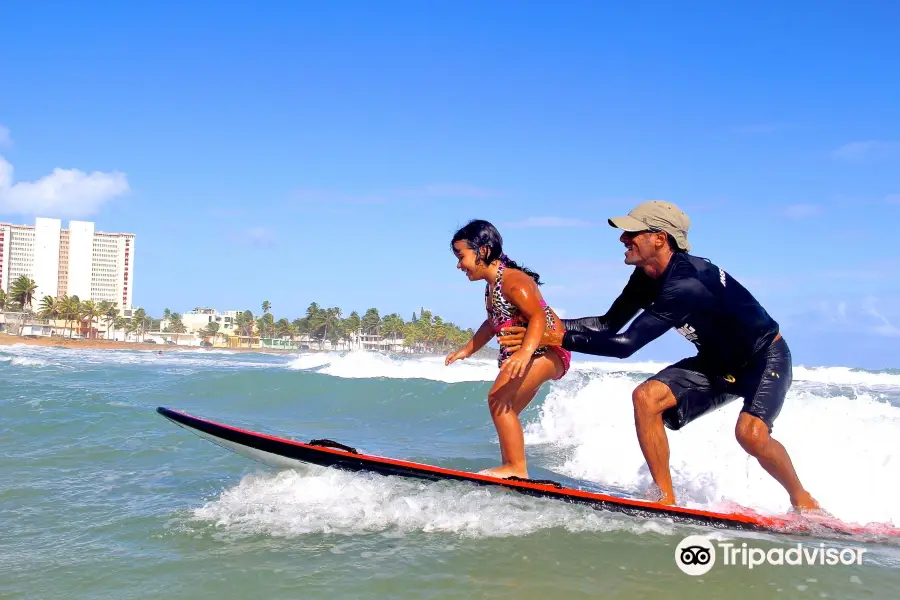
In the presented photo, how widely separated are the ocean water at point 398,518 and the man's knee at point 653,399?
0.63 m

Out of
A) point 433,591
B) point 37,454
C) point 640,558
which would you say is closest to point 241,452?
point 433,591

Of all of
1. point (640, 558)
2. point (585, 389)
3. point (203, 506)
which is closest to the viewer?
point (640, 558)

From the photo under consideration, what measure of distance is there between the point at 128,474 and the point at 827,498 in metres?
5.81

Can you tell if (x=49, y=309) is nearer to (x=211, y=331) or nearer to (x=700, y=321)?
(x=211, y=331)

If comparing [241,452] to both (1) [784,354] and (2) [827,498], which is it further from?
(2) [827,498]

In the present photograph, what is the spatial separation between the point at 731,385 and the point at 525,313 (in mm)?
1302

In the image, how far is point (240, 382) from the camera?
55.1ft

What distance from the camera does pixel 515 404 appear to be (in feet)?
15.2

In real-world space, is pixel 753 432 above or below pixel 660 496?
above

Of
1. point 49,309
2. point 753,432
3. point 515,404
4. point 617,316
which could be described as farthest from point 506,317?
→ point 49,309

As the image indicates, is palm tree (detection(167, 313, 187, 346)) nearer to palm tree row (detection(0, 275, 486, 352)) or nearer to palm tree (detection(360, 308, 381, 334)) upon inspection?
palm tree row (detection(0, 275, 486, 352))

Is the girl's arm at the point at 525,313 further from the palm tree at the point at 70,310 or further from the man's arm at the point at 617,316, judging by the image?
the palm tree at the point at 70,310

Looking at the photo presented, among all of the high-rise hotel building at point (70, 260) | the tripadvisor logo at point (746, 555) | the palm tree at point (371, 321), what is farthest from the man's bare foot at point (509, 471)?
the high-rise hotel building at point (70, 260)

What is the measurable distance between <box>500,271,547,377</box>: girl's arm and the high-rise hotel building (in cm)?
16639
